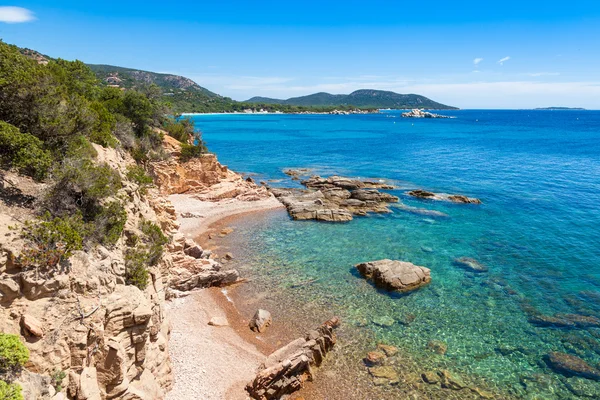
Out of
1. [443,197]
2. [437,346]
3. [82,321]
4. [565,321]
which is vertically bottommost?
[437,346]

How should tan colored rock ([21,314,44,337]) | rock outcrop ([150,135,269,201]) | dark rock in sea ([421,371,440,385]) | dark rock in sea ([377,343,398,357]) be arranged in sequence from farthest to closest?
1. rock outcrop ([150,135,269,201])
2. dark rock in sea ([377,343,398,357])
3. dark rock in sea ([421,371,440,385])
4. tan colored rock ([21,314,44,337])

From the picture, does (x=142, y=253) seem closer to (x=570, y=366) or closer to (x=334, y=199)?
(x=570, y=366)

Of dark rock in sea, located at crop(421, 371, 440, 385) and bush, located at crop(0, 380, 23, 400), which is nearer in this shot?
bush, located at crop(0, 380, 23, 400)

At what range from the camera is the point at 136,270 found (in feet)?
45.8

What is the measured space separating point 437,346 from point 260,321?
990cm

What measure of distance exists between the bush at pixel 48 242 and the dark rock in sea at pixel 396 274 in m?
18.8

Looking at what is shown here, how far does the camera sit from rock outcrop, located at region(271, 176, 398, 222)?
125ft

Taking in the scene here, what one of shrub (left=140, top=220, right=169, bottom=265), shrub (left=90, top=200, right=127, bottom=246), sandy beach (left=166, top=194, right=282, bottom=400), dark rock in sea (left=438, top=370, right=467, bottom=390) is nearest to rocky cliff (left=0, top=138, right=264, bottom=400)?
shrub (left=90, top=200, right=127, bottom=246)

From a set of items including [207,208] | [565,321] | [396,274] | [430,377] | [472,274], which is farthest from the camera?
[207,208]

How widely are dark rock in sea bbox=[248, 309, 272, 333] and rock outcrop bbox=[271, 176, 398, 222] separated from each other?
18.0 meters

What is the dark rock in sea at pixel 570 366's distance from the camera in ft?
53.8

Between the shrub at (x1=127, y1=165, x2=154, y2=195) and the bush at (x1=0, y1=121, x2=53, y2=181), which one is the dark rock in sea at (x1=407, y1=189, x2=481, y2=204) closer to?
the shrub at (x1=127, y1=165, x2=154, y2=195)

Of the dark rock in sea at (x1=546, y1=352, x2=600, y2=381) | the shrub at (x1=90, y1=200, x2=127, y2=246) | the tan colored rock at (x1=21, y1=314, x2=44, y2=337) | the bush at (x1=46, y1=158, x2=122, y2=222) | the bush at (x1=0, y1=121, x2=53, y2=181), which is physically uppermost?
the bush at (x1=0, y1=121, x2=53, y2=181)

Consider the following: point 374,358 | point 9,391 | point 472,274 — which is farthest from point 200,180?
point 9,391
